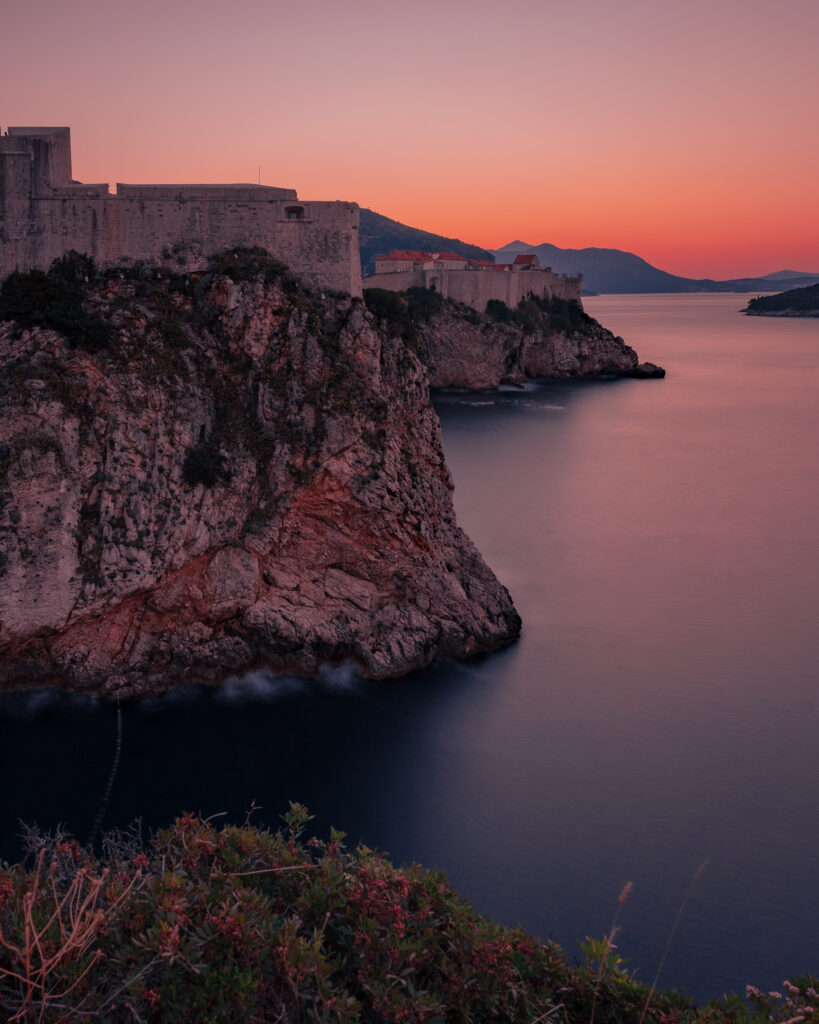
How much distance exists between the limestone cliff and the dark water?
33.4 meters

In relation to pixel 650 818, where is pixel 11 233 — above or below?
above

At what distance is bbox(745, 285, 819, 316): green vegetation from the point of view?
151m

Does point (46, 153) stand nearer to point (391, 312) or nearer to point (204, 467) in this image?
point (204, 467)

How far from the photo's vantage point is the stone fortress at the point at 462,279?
57.9 metres

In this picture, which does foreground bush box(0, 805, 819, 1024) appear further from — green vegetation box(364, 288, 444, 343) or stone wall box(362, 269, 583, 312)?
stone wall box(362, 269, 583, 312)

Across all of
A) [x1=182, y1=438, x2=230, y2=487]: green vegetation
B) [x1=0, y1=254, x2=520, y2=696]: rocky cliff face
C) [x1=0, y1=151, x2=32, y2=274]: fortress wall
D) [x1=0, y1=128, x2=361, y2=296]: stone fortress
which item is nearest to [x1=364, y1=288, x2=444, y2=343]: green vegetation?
[x1=0, y1=254, x2=520, y2=696]: rocky cliff face

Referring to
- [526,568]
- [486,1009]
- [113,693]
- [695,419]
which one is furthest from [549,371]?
[486,1009]

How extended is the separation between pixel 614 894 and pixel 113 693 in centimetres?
984

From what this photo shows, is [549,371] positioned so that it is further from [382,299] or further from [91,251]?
[91,251]

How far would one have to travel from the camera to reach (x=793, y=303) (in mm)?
156750

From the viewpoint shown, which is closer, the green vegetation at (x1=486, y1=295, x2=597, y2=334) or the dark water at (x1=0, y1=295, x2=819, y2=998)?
the dark water at (x1=0, y1=295, x2=819, y2=998)

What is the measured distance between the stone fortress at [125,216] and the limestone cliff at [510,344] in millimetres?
32261

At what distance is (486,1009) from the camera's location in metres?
5.38

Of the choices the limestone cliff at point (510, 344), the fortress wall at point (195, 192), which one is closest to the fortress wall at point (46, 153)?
the fortress wall at point (195, 192)
